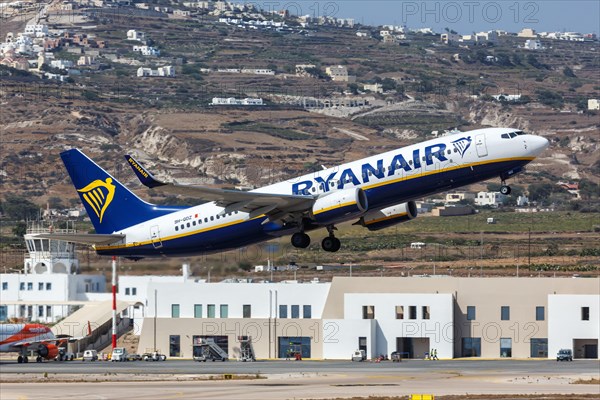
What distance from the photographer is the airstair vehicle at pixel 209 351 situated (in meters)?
131

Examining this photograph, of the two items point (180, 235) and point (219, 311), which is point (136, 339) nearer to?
point (219, 311)

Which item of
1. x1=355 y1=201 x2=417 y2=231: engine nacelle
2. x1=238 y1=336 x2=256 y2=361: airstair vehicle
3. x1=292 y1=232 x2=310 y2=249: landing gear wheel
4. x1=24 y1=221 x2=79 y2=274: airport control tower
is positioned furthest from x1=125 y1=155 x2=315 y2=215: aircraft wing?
x1=24 y1=221 x2=79 y2=274: airport control tower

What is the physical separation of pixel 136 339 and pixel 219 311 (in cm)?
1396

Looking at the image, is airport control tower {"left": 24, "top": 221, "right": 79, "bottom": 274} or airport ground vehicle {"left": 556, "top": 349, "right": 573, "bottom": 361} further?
airport control tower {"left": 24, "top": 221, "right": 79, "bottom": 274}

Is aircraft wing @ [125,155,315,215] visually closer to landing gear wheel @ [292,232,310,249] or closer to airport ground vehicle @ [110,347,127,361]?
landing gear wheel @ [292,232,310,249]

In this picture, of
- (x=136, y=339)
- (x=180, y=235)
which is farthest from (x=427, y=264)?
(x=180, y=235)

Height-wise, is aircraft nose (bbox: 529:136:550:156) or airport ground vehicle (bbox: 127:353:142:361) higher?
aircraft nose (bbox: 529:136:550:156)

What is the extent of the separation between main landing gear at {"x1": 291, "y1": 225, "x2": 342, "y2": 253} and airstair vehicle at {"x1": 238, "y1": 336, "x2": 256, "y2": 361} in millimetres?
46439

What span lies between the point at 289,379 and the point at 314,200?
860 inches

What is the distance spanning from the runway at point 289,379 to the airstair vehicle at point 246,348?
471 centimetres

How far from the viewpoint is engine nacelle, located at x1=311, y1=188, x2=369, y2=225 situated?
80750 mm

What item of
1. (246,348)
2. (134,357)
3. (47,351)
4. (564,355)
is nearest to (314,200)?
(564,355)

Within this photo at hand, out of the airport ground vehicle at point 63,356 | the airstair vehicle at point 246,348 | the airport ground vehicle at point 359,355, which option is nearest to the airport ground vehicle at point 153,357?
the airstair vehicle at point 246,348

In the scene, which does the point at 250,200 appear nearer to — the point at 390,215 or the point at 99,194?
the point at 390,215
